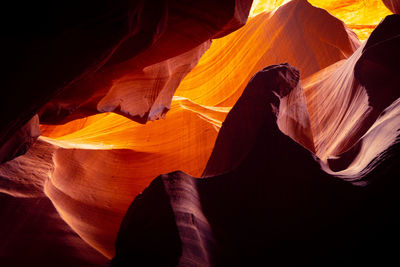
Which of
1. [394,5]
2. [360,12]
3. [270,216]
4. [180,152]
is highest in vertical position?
[360,12]

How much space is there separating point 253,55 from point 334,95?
147 inches

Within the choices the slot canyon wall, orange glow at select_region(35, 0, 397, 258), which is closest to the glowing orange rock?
orange glow at select_region(35, 0, 397, 258)

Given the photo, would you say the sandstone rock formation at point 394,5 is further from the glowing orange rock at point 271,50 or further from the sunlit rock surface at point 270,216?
the sunlit rock surface at point 270,216

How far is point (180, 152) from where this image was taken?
5.61m

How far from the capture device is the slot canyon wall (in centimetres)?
207

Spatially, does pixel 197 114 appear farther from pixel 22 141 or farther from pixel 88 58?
pixel 88 58

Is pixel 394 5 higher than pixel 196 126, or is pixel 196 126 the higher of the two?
pixel 394 5

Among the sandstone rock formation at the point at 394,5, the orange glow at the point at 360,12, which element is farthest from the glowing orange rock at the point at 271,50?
the orange glow at the point at 360,12

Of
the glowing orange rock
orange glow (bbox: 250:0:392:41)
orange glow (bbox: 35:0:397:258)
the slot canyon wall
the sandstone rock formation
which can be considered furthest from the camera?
orange glow (bbox: 250:0:392:41)

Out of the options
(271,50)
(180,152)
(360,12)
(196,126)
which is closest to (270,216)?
(180,152)

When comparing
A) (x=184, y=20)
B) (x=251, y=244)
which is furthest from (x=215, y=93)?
(x=251, y=244)

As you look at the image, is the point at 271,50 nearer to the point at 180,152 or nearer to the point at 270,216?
the point at 180,152

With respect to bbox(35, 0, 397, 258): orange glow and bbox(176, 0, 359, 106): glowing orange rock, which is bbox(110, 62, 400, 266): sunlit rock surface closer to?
bbox(35, 0, 397, 258): orange glow

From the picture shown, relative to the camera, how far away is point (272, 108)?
304cm
